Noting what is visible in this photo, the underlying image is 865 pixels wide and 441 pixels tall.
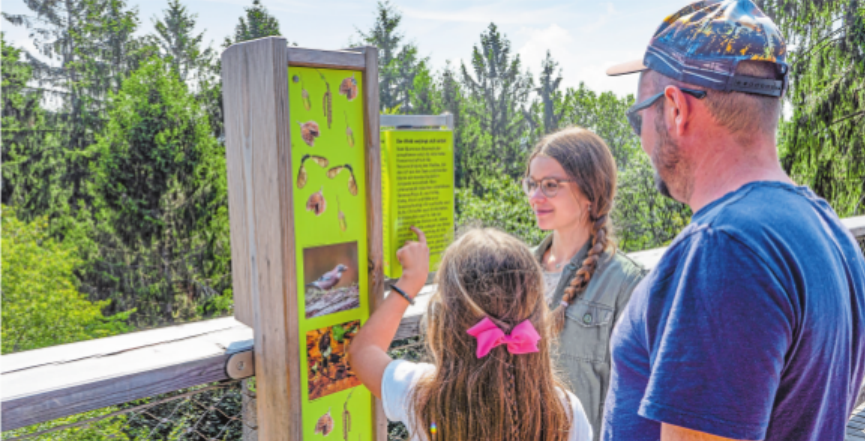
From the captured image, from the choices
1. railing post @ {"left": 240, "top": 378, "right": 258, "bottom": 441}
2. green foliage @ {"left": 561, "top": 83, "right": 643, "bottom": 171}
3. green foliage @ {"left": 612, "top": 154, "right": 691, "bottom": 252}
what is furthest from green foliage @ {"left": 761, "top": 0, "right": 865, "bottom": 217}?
railing post @ {"left": 240, "top": 378, "right": 258, "bottom": 441}

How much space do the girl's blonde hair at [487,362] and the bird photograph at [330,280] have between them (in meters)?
0.21

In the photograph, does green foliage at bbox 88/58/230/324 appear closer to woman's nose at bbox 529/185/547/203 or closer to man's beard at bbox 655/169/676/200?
woman's nose at bbox 529/185/547/203

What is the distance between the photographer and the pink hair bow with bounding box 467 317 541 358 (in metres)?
Answer: 1.25

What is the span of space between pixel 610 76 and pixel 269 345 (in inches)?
38.0

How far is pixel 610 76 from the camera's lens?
4.46 ft

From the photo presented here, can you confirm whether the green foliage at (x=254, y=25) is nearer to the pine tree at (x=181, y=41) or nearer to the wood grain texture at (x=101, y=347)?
the pine tree at (x=181, y=41)

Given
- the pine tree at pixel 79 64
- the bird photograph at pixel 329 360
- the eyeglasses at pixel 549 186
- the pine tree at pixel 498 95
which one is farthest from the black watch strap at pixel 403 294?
the pine tree at pixel 498 95

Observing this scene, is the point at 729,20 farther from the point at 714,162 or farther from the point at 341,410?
the point at 341,410

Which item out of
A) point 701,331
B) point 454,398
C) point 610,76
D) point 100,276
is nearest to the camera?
point 701,331

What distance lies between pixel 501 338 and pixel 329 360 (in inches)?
16.4

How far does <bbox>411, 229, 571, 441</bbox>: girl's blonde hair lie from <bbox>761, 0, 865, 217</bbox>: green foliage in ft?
21.9

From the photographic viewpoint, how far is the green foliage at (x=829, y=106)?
675 centimetres

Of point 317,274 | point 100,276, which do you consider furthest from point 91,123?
point 317,274

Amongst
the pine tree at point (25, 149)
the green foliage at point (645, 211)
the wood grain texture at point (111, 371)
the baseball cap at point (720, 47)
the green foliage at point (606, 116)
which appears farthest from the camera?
the pine tree at point (25, 149)
